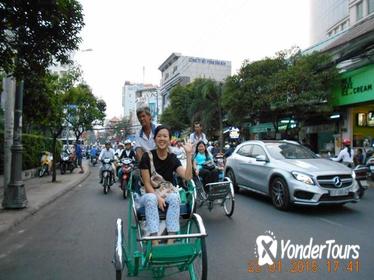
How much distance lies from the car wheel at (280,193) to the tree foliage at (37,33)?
524 cm

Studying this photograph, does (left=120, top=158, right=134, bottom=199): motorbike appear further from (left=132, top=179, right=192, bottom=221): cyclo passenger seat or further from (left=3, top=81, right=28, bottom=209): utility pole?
(left=132, top=179, right=192, bottom=221): cyclo passenger seat

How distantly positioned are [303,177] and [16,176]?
6.66 metres

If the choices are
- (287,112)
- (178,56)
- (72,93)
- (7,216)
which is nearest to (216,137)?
(287,112)

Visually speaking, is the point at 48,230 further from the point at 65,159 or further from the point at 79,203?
the point at 65,159

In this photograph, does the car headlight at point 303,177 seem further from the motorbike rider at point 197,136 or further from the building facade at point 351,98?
the building facade at point 351,98

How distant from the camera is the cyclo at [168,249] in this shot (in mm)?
3828

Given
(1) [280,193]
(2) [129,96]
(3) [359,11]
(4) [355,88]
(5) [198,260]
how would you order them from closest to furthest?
(5) [198,260]
(1) [280,193]
(4) [355,88]
(3) [359,11]
(2) [129,96]

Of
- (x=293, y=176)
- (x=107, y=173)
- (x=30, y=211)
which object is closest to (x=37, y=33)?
(x=30, y=211)

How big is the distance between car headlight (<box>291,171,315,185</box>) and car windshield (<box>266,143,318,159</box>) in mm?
1160

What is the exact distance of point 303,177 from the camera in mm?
8406

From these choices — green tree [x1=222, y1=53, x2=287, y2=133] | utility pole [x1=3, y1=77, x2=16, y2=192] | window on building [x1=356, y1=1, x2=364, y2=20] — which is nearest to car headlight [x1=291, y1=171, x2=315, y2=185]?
utility pole [x1=3, y1=77, x2=16, y2=192]

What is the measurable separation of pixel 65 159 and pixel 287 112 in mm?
12599

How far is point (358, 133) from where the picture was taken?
2052 cm

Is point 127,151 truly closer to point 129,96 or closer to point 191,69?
point 191,69
